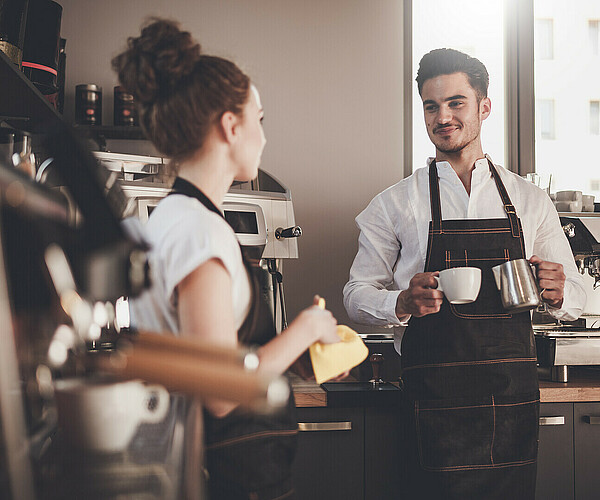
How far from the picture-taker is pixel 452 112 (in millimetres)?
1853

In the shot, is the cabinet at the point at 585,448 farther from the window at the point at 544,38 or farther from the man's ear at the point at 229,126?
the window at the point at 544,38

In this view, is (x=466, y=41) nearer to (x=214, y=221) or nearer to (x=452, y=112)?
(x=452, y=112)

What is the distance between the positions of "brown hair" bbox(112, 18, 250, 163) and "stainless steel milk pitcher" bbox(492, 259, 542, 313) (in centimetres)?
92

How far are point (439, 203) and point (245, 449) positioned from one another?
113cm

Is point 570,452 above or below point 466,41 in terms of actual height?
below

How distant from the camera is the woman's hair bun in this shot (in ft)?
2.97

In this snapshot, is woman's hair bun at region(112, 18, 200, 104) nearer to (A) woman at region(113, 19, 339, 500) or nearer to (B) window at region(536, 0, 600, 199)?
(A) woman at region(113, 19, 339, 500)

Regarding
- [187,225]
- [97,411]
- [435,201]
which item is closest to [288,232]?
[435,201]

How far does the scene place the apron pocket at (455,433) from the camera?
5.47 feet

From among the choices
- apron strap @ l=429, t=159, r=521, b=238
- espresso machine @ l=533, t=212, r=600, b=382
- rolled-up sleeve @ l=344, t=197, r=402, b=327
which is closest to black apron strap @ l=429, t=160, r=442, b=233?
apron strap @ l=429, t=159, r=521, b=238

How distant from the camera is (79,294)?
1.75 ft

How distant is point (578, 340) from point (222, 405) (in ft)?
4.96

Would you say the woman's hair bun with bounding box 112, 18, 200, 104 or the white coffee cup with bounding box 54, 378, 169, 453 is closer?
the white coffee cup with bounding box 54, 378, 169, 453

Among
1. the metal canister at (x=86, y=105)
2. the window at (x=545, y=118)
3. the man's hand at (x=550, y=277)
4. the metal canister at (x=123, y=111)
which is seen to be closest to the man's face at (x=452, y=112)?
the man's hand at (x=550, y=277)
